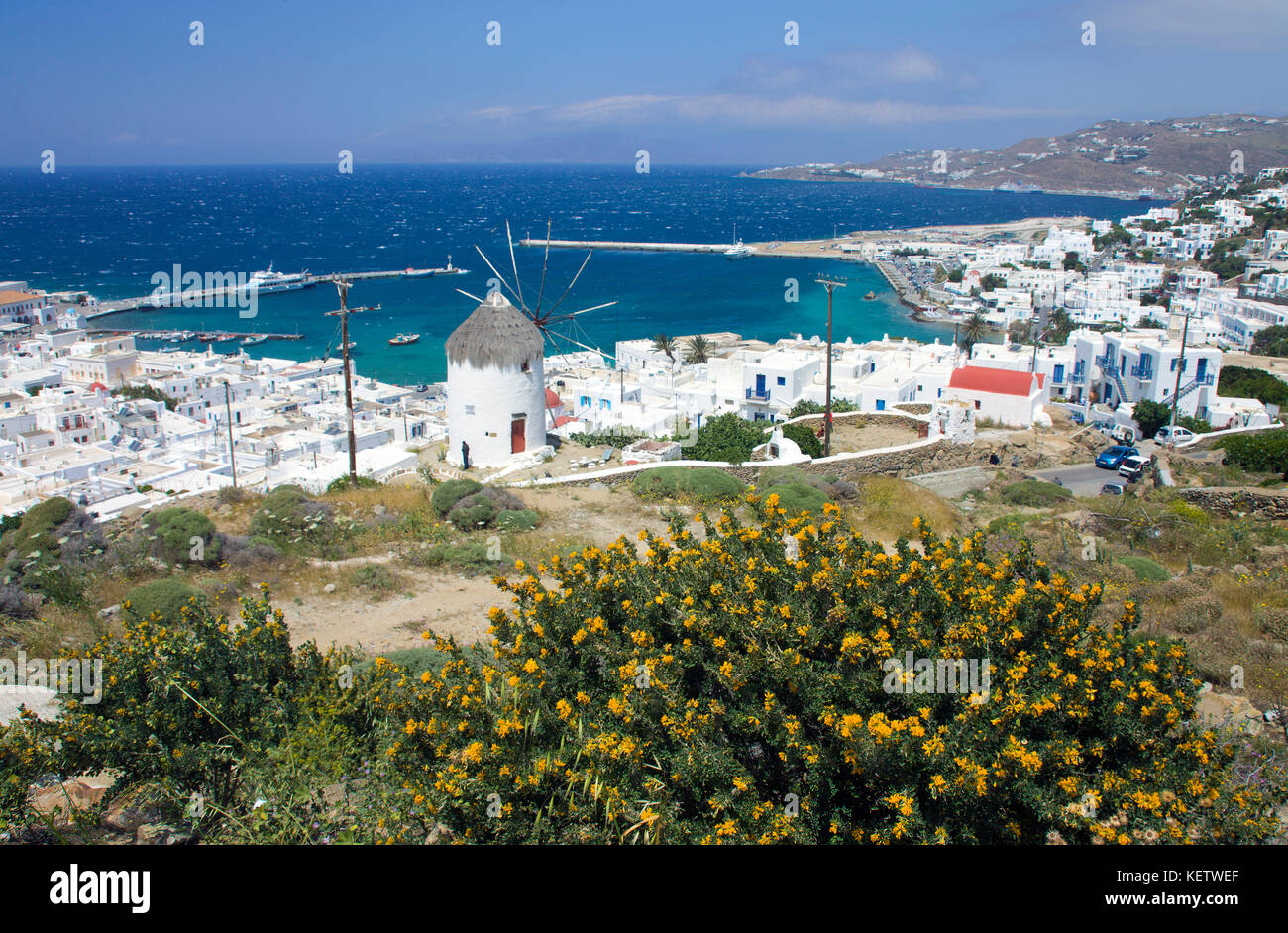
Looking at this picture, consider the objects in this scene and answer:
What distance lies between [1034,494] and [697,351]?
44.3 metres

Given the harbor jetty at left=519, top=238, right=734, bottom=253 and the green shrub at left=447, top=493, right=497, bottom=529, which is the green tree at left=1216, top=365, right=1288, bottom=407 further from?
the harbor jetty at left=519, top=238, right=734, bottom=253

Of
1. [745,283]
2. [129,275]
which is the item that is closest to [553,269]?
[745,283]

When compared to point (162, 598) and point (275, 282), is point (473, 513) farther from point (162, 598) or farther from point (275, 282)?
point (275, 282)

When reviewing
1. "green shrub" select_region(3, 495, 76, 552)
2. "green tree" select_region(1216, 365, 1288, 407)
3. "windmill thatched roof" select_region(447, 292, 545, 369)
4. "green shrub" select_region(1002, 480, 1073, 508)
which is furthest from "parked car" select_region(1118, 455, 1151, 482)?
"green tree" select_region(1216, 365, 1288, 407)

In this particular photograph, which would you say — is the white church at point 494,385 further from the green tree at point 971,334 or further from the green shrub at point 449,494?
the green tree at point 971,334

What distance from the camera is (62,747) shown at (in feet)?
18.1

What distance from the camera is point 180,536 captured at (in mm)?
11727

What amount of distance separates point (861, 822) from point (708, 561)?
1920 millimetres

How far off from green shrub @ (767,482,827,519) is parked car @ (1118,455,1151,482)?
32.4 feet

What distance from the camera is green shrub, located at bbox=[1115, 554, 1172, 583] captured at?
436 inches

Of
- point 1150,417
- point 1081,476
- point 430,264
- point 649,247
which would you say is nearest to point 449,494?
point 1081,476

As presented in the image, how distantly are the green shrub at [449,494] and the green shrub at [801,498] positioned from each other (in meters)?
4.83

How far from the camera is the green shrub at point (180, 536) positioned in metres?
11.6
